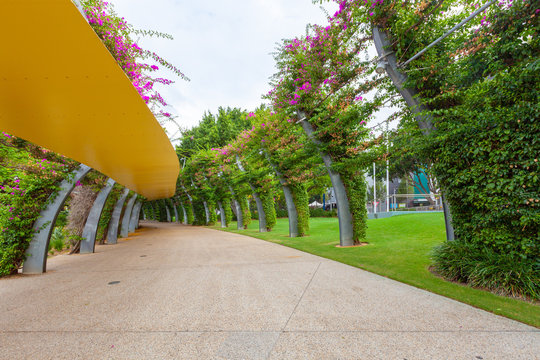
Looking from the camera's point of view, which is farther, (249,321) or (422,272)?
→ (422,272)

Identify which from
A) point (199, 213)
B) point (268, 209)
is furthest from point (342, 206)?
point (199, 213)

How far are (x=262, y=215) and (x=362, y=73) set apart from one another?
13222 mm

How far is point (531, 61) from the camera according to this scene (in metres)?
4.09

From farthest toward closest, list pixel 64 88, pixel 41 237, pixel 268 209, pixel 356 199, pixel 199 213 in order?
pixel 199 213, pixel 268 209, pixel 356 199, pixel 41 237, pixel 64 88

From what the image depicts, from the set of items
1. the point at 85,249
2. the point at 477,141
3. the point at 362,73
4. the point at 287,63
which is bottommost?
the point at 85,249

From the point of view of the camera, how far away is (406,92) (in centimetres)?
621

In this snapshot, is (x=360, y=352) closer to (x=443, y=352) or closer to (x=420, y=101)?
(x=443, y=352)

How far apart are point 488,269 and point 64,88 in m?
6.92

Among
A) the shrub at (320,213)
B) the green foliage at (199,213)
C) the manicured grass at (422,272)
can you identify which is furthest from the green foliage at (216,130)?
the manicured grass at (422,272)

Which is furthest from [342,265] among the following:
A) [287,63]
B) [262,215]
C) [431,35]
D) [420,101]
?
[262,215]

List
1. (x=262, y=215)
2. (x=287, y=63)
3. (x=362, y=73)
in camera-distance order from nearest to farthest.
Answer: (x=362, y=73) < (x=287, y=63) < (x=262, y=215)

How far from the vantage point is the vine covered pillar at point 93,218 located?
11.0 meters

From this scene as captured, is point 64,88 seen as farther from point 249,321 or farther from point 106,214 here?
point 106,214

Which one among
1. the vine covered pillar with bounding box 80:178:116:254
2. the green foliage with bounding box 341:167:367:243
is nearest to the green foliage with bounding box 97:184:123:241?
the vine covered pillar with bounding box 80:178:116:254
